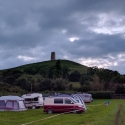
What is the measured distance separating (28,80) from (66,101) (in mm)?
64934

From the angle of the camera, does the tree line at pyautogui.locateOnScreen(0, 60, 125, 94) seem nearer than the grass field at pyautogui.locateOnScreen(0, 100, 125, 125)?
No

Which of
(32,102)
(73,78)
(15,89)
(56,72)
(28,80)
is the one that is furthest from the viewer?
(73,78)

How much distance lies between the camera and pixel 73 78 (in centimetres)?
14550

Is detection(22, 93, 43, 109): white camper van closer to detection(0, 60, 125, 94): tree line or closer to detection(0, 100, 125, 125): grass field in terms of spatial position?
detection(0, 100, 125, 125): grass field

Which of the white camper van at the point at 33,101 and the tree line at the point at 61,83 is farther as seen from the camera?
the tree line at the point at 61,83

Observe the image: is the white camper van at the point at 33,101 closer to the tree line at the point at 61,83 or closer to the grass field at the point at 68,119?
the grass field at the point at 68,119

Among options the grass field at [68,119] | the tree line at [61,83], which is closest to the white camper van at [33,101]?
the grass field at [68,119]

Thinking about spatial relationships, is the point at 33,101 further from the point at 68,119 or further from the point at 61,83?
the point at 61,83

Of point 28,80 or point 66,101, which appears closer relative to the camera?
point 66,101

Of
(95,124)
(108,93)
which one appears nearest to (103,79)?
(108,93)

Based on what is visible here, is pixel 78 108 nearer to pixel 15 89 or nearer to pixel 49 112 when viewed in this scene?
pixel 49 112

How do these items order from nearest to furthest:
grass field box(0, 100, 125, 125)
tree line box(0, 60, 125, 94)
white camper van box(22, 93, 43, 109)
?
grass field box(0, 100, 125, 125) → white camper van box(22, 93, 43, 109) → tree line box(0, 60, 125, 94)

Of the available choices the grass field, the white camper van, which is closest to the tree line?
the white camper van

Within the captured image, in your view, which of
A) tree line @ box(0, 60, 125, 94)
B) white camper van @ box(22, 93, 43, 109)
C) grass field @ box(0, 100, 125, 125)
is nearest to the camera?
grass field @ box(0, 100, 125, 125)
